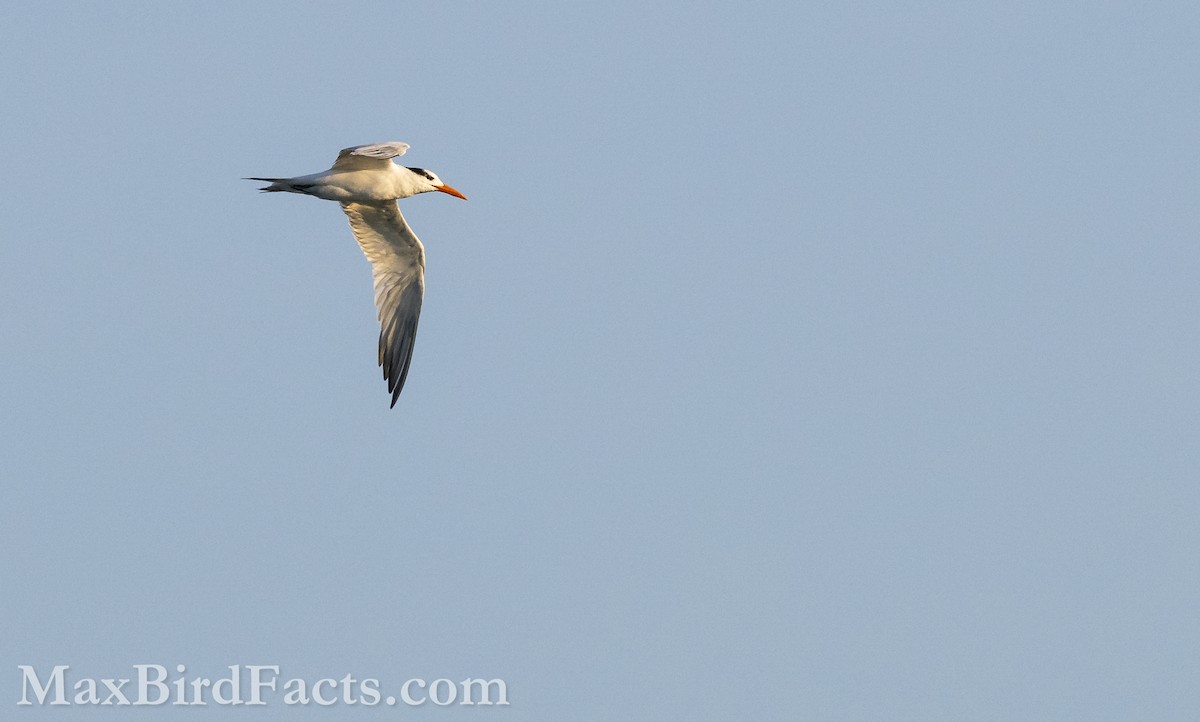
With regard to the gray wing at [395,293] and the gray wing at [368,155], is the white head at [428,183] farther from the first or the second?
the gray wing at [395,293]

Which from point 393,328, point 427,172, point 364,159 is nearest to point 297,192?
point 364,159

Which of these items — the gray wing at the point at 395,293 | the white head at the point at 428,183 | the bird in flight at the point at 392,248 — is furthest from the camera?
the gray wing at the point at 395,293

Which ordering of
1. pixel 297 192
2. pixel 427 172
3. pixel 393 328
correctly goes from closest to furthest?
pixel 297 192 → pixel 427 172 → pixel 393 328

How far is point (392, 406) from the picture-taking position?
29250 millimetres

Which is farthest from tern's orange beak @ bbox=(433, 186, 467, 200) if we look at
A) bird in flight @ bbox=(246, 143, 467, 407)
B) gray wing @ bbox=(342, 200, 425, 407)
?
gray wing @ bbox=(342, 200, 425, 407)

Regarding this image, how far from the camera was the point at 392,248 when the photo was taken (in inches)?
1176

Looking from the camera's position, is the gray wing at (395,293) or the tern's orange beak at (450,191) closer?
the tern's orange beak at (450,191)

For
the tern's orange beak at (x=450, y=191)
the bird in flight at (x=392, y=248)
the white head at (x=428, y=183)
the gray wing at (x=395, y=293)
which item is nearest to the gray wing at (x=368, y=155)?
the bird in flight at (x=392, y=248)

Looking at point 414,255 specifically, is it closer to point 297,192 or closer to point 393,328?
point 393,328

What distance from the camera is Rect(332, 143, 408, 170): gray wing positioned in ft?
77.9

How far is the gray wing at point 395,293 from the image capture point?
29797 millimetres

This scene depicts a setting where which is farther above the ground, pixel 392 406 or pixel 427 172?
pixel 427 172

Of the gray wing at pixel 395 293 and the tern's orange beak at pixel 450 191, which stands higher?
the tern's orange beak at pixel 450 191

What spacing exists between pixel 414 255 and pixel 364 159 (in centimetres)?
368
